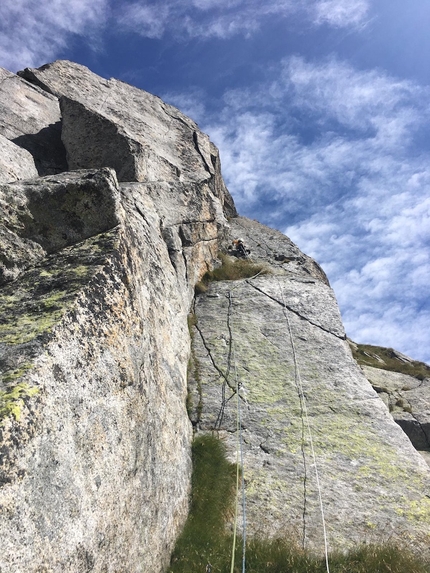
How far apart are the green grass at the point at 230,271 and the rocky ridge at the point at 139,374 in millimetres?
420

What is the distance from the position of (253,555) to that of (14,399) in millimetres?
4436

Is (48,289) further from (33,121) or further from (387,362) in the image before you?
(387,362)

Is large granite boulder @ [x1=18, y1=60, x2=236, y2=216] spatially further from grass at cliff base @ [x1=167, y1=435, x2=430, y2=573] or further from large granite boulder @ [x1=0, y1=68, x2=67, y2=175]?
grass at cliff base @ [x1=167, y1=435, x2=430, y2=573]

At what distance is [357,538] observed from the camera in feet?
23.0

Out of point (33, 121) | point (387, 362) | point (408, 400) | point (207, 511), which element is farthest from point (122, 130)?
point (387, 362)

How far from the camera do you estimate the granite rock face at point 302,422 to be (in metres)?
7.38

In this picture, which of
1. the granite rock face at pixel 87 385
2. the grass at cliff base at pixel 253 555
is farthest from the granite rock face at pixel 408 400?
the granite rock face at pixel 87 385

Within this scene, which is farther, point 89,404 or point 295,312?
point 295,312

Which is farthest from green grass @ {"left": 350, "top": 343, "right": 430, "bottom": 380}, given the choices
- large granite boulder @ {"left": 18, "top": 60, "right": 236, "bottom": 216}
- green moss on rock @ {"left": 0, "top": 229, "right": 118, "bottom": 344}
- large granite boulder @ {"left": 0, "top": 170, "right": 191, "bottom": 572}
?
green moss on rock @ {"left": 0, "top": 229, "right": 118, "bottom": 344}

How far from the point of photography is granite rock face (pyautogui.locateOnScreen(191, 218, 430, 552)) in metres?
7.38

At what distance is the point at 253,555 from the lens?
6387 millimetres

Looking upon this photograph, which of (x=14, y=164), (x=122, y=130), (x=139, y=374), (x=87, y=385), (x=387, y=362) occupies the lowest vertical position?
(x=87, y=385)

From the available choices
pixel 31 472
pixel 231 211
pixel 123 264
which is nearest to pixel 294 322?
pixel 123 264

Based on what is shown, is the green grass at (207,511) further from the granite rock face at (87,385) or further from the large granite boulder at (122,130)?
the large granite boulder at (122,130)
